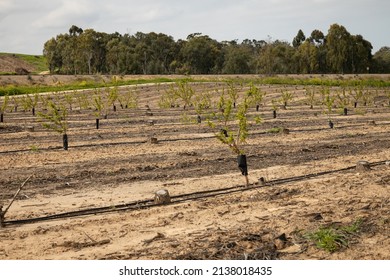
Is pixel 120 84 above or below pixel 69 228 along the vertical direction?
above

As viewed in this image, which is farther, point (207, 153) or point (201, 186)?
point (207, 153)

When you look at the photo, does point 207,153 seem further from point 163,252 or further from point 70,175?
point 163,252

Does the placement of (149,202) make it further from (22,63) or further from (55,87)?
(22,63)

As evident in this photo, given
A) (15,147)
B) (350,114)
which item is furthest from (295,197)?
(350,114)

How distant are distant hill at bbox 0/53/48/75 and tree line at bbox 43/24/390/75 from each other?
61.4 ft

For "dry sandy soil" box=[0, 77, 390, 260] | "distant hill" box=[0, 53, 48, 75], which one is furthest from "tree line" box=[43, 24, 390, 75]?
"dry sandy soil" box=[0, 77, 390, 260]

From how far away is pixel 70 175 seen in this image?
10.9 meters

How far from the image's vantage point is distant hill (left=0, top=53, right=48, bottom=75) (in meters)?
94.5

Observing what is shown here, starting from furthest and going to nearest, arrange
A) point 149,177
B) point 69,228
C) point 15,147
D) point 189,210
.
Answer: point 15,147
point 149,177
point 189,210
point 69,228

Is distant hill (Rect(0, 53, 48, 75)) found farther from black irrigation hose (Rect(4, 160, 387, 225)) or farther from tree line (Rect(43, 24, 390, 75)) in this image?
black irrigation hose (Rect(4, 160, 387, 225))

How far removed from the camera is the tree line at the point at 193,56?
66750 mm

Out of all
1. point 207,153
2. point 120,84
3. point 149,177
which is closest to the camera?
point 149,177

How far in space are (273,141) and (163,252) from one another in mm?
10174

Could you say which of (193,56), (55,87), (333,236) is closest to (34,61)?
(193,56)
